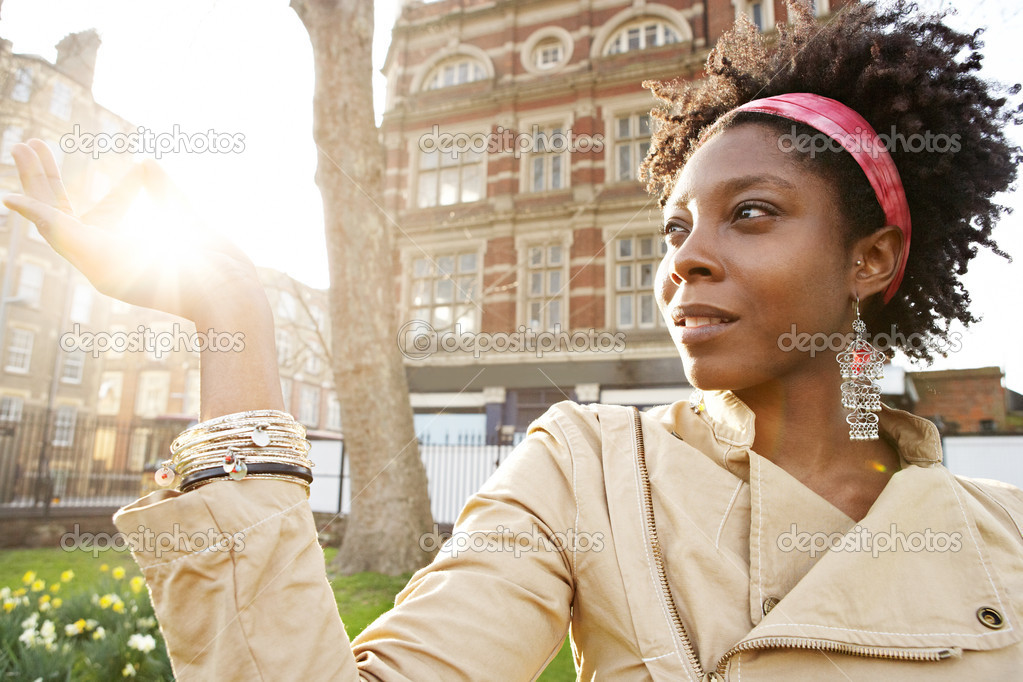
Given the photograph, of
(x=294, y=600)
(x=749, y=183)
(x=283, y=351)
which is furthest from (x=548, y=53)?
(x=294, y=600)

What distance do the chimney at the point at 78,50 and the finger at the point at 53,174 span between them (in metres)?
5.07

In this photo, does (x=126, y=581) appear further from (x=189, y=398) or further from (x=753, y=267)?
(x=189, y=398)

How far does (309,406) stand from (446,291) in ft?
81.5

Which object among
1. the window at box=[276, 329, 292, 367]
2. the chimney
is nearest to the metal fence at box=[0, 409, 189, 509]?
the window at box=[276, 329, 292, 367]

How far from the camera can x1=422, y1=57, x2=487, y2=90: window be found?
57.5ft

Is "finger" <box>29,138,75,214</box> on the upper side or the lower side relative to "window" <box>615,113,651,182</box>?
lower

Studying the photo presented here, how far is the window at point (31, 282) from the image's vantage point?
24484 mm

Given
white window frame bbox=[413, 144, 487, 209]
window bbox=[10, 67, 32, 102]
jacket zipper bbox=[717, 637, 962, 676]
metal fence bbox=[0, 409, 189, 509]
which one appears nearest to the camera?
jacket zipper bbox=[717, 637, 962, 676]

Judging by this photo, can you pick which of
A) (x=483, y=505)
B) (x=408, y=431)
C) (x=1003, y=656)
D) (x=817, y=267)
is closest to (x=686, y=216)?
(x=817, y=267)

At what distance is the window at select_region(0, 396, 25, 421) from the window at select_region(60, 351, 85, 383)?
6.24 feet

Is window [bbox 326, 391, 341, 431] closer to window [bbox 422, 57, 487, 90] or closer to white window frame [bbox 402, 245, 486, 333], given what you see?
white window frame [bbox 402, 245, 486, 333]

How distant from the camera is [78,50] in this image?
521 centimetres

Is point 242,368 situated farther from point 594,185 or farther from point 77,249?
point 594,185

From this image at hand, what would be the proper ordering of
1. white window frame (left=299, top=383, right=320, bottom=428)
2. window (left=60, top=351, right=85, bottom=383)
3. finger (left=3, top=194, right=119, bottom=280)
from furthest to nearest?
white window frame (left=299, top=383, right=320, bottom=428) → window (left=60, top=351, right=85, bottom=383) → finger (left=3, top=194, right=119, bottom=280)
